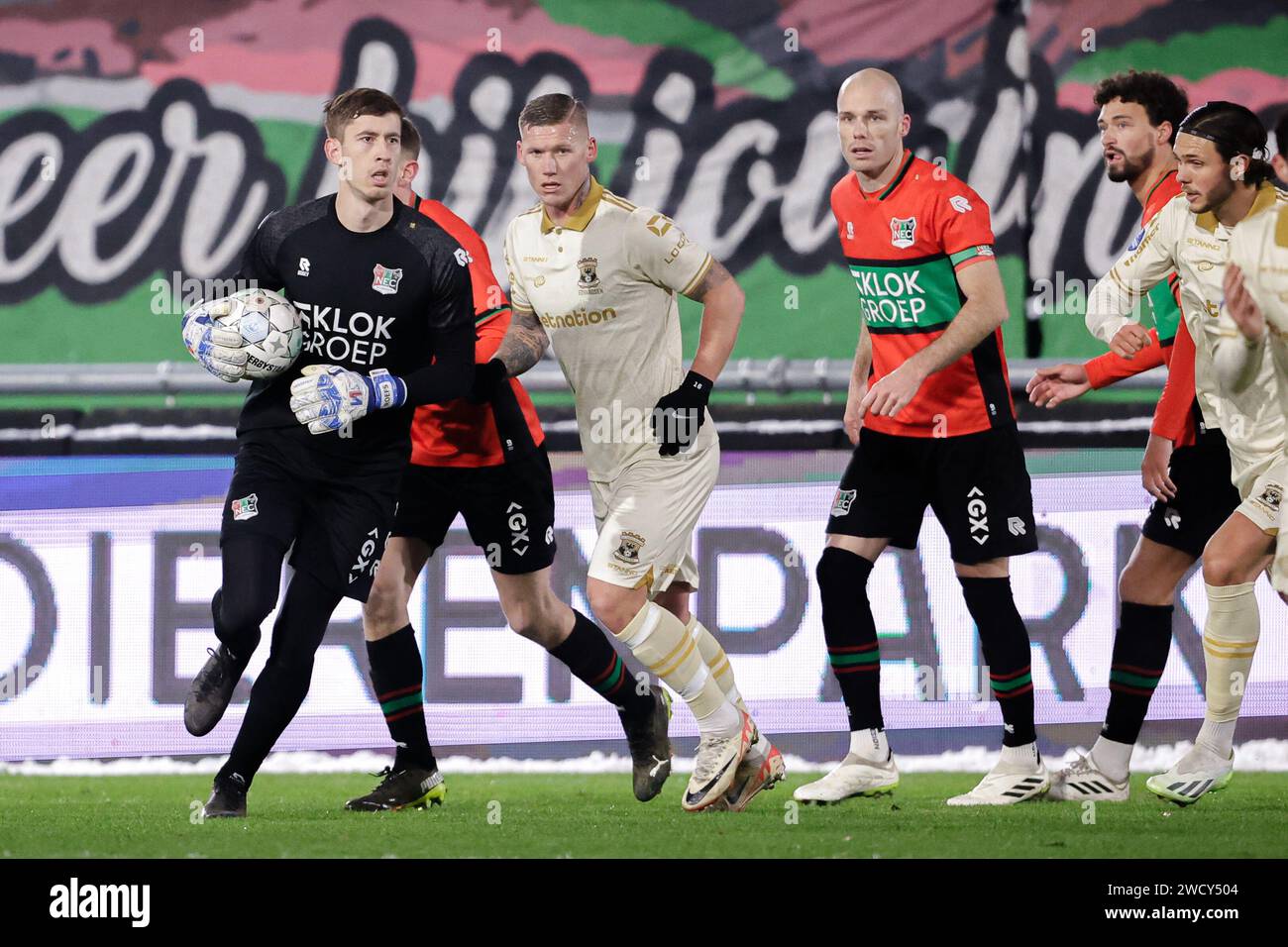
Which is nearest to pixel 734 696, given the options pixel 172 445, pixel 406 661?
pixel 406 661

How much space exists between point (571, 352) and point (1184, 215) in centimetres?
187

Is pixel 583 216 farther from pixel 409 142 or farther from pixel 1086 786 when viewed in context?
pixel 1086 786

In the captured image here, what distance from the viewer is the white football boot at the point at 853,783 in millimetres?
5285

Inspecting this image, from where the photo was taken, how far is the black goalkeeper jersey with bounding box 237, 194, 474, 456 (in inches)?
194

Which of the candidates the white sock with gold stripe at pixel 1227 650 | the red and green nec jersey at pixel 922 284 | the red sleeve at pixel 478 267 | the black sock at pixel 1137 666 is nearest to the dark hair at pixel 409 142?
the red sleeve at pixel 478 267

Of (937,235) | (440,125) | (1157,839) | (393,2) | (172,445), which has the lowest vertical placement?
(1157,839)

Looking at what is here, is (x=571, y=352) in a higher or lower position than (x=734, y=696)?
higher

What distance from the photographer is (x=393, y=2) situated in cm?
737

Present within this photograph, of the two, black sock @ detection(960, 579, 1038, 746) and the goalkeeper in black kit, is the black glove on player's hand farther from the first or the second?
black sock @ detection(960, 579, 1038, 746)

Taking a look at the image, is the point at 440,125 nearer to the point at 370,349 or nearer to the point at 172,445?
the point at 172,445

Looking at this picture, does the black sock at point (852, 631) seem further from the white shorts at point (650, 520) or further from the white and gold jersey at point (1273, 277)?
the white and gold jersey at point (1273, 277)

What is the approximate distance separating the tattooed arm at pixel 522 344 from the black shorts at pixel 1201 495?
2.02 m

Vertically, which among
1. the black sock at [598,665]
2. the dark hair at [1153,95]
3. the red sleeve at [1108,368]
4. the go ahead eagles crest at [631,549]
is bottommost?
the black sock at [598,665]

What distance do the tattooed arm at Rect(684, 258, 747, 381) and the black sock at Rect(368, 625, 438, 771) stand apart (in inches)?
54.5
